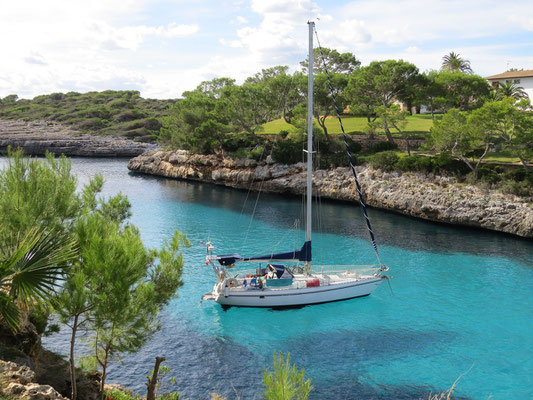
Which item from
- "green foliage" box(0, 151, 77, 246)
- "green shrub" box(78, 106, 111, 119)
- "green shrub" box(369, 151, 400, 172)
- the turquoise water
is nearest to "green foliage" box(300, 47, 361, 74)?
"green shrub" box(369, 151, 400, 172)

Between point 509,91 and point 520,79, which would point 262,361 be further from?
point 520,79

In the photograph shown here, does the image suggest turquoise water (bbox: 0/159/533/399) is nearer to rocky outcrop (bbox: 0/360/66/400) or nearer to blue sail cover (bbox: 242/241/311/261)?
blue sail cover (bbox: 242/241/311/261)

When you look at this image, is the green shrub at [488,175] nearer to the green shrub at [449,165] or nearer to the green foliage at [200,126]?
the green shrub at [449,165]

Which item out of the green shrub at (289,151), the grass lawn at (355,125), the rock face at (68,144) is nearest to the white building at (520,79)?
the grass lawn at (355,125)

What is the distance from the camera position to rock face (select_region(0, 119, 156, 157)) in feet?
389

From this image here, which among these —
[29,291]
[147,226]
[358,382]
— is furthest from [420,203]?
[29,291]

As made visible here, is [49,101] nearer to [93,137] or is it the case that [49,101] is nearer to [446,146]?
[93,137]

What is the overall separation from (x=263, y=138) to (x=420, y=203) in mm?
33810

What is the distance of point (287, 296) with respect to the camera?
29.6 m

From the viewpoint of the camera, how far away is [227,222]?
52344mm

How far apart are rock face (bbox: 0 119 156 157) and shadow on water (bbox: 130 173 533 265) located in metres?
53.7

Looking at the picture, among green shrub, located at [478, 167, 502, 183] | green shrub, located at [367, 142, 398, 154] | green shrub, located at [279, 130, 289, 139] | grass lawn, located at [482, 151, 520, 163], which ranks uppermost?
green shrub, located at [279, 130, 289, 139]

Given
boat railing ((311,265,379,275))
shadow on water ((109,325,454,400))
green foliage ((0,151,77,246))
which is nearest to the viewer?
green foliage ((0,151,77,246))

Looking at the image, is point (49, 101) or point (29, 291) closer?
point (29, 291)
